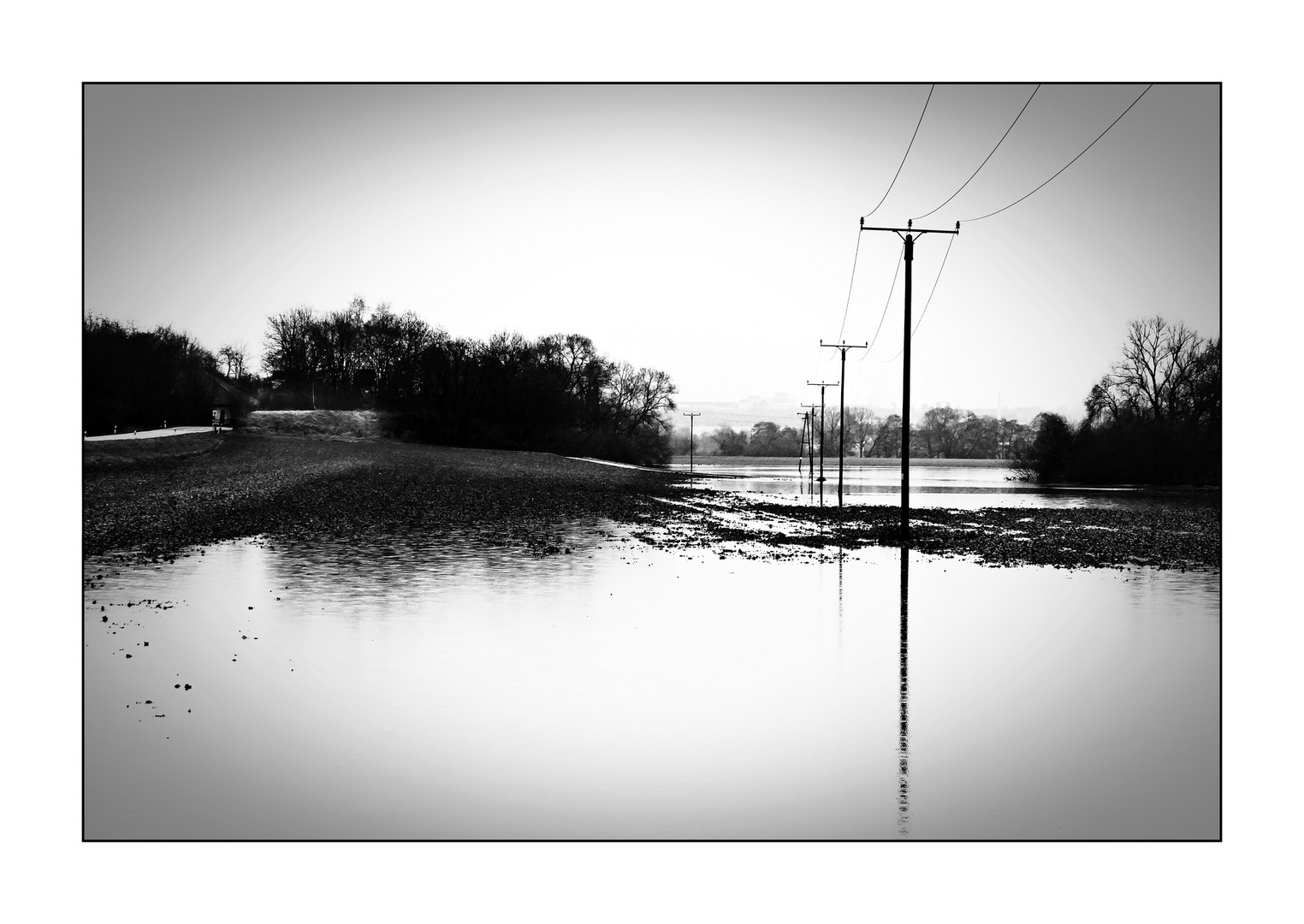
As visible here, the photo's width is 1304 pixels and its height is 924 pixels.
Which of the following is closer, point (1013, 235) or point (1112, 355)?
point (1013, 235)

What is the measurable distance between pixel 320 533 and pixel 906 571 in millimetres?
13884

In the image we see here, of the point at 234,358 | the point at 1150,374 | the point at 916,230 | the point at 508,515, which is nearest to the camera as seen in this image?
the point at 916,230

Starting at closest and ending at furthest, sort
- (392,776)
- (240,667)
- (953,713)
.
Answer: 1. (392,776)
2. (953,713)
3. (240,667)

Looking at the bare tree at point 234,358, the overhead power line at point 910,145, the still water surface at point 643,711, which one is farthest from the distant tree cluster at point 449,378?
the still water surface at point 643,711

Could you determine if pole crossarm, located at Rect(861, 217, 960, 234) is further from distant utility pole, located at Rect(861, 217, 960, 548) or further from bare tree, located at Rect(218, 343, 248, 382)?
bare tree, located at Rect(218, 343, 248, 382)

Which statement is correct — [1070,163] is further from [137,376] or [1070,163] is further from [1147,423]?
[1147,423]

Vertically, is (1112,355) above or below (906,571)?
above

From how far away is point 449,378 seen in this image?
2130 inches

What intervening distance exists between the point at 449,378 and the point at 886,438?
67590 millimetres

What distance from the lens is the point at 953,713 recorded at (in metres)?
9.44

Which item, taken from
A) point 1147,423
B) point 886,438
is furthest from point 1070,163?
point 886,438

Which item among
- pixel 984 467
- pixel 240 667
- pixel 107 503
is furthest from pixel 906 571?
pixel 984 467

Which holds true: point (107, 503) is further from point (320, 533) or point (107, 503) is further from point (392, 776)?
point (392, 776)

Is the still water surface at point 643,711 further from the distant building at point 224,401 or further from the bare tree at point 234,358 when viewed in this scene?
the distant building at point 224,401
